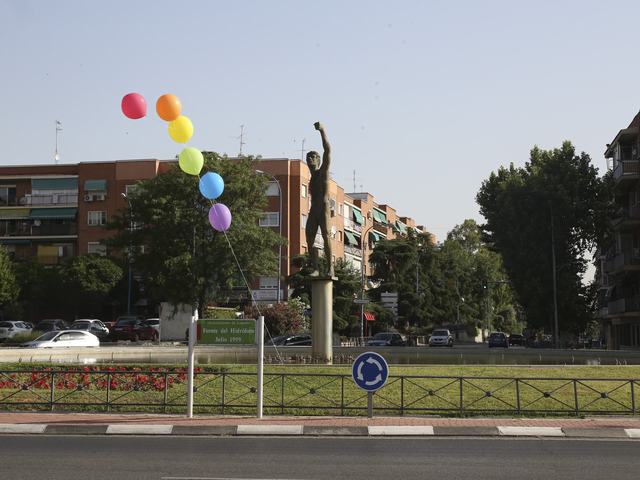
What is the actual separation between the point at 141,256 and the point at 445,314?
40468 mm

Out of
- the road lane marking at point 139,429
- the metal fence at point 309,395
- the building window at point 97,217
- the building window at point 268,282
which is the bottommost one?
the road lane marking at point 139,429

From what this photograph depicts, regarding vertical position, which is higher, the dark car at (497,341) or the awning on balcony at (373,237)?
the awning on balcony at (373,237)

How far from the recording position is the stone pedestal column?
77.5 feet

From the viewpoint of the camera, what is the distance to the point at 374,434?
49.4 feet

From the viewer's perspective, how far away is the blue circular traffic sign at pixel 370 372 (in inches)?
608

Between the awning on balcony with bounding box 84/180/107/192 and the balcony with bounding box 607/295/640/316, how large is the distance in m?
44.7

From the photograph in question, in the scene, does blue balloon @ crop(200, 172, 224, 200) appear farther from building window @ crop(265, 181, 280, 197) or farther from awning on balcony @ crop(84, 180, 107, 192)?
awning on balcony @ crop(84, 180, 107, 192)

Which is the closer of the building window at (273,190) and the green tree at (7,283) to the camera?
the green tree at (7,283)

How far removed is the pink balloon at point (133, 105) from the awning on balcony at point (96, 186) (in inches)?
2429

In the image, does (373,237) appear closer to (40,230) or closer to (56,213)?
(56,213)

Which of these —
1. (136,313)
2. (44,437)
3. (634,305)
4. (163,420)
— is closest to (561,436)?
(163,420)

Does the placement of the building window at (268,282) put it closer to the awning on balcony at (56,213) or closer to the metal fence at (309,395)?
the awning on balcony at (56,213)

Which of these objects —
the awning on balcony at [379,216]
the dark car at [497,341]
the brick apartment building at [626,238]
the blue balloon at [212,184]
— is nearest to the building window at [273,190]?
the dark car at [497,341]

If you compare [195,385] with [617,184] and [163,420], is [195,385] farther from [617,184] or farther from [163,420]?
[617,184]
